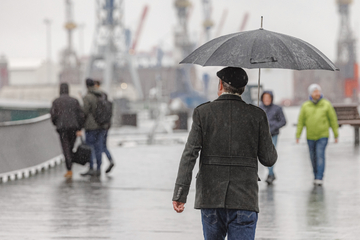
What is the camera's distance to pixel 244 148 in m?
3.98

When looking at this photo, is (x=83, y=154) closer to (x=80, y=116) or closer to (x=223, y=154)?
(x=80, y=116)

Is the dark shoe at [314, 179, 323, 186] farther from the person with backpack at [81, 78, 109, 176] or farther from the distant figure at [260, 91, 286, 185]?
the person with backpack at [81, 78, 109, 176]

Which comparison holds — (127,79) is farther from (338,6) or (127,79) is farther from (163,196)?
(163,196)

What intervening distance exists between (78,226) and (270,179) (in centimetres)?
416

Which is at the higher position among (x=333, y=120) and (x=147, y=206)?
(x=333, y=120)

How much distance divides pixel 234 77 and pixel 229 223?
865mm

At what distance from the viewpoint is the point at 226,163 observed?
394cm

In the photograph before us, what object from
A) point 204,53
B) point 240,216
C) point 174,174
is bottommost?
point 174,174

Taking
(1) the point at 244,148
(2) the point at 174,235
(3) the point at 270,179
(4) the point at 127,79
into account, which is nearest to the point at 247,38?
(1) the point at 244,148

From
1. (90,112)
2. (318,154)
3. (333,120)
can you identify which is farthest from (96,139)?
(333,120)

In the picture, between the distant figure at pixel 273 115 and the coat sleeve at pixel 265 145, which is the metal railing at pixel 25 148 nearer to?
the distant figure at pixel 273 115

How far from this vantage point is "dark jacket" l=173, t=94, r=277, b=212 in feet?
12.9

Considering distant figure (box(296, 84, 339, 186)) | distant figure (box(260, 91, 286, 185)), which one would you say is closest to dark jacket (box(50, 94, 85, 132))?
distant figure (box(260, 91, 286, 185))

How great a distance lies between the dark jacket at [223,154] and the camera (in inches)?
154
